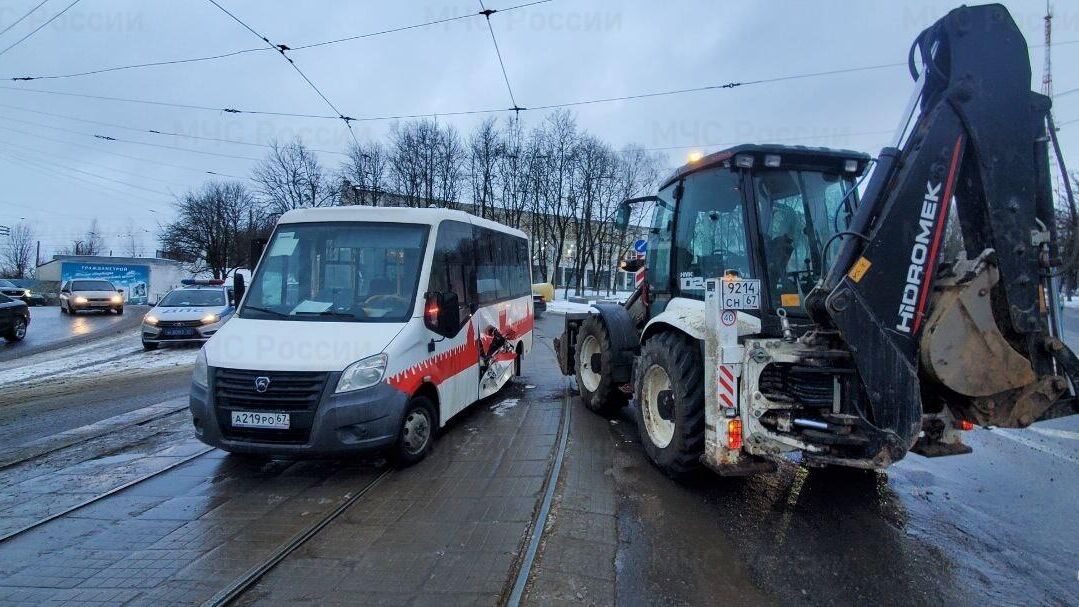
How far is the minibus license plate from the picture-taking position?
4.56m

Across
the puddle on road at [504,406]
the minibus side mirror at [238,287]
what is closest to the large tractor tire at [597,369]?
the puddle on road at [504,406]

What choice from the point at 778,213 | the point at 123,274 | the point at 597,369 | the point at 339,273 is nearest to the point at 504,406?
the point at 597,369

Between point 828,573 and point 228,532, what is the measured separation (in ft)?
13.2

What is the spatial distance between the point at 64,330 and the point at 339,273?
786 inches

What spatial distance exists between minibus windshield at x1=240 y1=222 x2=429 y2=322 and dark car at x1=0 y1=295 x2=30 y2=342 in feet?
50.8

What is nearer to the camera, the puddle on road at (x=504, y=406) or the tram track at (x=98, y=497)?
the tram track at (x=98, y=497)

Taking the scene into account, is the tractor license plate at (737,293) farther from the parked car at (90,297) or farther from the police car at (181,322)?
the parked car at (90,297)

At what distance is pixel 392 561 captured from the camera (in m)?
3.47

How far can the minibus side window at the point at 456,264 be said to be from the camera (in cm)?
589

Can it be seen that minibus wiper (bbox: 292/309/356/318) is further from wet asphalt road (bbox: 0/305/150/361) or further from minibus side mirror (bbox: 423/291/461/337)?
wet asphalt road (bbox: 0/305/150/361)

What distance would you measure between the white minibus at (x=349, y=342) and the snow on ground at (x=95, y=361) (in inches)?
295

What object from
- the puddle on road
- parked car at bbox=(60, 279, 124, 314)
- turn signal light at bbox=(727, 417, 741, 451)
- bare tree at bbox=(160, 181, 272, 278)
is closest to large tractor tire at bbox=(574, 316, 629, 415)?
the puddle on road

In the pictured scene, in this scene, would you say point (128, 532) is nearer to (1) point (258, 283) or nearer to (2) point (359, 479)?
(2) point (359, 479)

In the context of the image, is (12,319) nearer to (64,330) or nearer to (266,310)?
(64,330)
